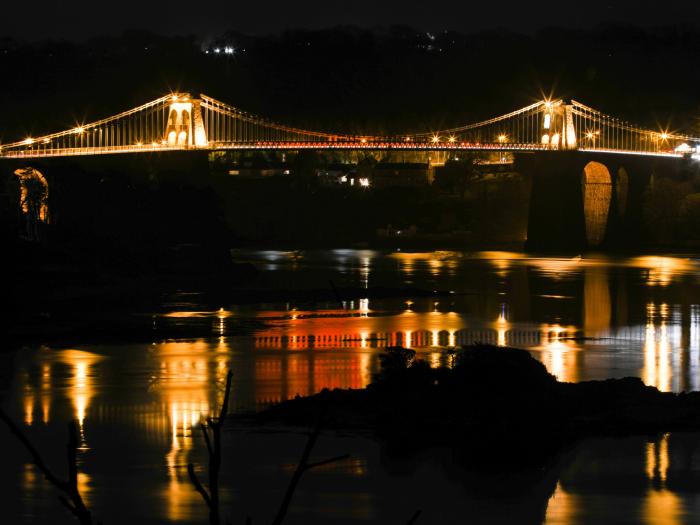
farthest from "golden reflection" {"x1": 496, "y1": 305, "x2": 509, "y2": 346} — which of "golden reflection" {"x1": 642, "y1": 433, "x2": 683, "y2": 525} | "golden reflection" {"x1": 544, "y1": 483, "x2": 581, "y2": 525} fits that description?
"golden reflection" {"x1": 544, "y1": 483, "x2": 581, "y2": 525}

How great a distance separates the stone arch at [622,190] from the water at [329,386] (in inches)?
1415

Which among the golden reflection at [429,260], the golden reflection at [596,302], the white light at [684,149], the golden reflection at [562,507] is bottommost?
the golden reflection at [562,507]

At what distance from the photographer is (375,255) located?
2245 inches

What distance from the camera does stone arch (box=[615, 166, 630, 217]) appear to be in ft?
237

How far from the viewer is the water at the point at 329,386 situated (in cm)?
1080

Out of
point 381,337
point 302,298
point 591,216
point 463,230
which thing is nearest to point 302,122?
point 463,230

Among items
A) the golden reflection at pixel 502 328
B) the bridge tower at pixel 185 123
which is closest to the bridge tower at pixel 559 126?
the bridge tower at pixel 185 123

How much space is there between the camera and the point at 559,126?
72.6 metres

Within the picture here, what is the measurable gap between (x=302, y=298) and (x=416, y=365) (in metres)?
17.1

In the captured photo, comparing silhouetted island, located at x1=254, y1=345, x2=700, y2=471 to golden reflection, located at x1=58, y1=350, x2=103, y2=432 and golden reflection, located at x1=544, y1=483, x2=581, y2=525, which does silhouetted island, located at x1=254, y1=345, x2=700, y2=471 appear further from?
golden reflection, located at x1=58, y1=350, x2=103, y2=432

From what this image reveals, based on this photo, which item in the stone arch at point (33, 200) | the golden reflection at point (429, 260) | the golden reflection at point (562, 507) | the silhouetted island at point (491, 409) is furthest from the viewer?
the golden reflection at point (429, 260)

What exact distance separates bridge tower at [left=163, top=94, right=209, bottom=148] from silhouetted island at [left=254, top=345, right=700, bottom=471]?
55.6 metres

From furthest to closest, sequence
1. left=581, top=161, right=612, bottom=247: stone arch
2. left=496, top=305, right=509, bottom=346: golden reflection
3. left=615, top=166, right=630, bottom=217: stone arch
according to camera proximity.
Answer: left=581, top=161, right=612, bottom=247: stone arch < left=615, top=166, right=630, bottom=217: stone arch < left=496, top=305, right=509, bottom=346: golden reflection

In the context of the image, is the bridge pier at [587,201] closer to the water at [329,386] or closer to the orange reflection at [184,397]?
the water at [329,386]
